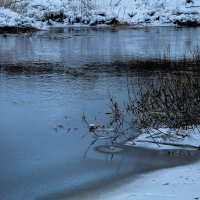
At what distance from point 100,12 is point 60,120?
19877 millimetres

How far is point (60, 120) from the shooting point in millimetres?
7754

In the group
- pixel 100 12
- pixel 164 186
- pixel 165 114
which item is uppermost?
pixel 100 12

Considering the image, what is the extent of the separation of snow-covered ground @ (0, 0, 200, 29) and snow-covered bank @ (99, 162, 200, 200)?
18899 mm

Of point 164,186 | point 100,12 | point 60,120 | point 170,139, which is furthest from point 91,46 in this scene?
point 164,186

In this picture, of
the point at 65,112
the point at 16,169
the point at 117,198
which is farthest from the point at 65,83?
the point at 117,198

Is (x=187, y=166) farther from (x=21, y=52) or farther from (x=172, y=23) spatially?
(x=172, y=23)

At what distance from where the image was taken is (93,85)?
33.9 feet

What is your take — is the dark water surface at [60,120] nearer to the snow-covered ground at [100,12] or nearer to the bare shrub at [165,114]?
Answer: the bare shrub at [165,114]

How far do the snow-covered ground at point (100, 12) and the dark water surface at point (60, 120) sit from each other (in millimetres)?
10049

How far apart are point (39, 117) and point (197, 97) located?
2398 millimetres

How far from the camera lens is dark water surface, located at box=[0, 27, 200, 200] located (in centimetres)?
544

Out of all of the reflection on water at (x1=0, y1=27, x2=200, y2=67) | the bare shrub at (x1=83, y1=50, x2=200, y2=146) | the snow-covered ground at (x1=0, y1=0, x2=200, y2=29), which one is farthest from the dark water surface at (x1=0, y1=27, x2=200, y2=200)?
the snow-covered ground at (x1=0, y1=0, x2=200, y2=29)

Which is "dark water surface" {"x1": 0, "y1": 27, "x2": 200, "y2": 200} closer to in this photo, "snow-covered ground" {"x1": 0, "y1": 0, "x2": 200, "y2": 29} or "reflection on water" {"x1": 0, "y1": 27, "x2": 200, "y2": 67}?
"reflection on water" {"x1": 0, "y1": 27, "x2": 200, "y2": 67}

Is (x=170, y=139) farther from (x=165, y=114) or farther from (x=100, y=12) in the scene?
(x=100, y=12)
